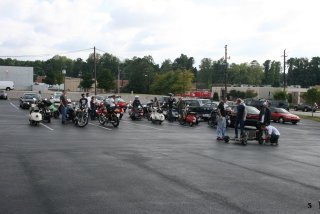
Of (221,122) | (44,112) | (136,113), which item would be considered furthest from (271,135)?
(44,112)

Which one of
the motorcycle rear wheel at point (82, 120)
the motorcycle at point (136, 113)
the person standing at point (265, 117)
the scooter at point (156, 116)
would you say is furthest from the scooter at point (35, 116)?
the person standing at point (265, 117)

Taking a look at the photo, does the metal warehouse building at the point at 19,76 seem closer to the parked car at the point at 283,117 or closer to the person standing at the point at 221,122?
the parked car at the point at 283,117

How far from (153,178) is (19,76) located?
296 feet

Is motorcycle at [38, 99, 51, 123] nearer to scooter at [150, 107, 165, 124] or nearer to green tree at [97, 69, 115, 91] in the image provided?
scooter at [150, 107, 165, 124]

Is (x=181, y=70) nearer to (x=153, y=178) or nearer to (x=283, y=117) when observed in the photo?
(x=283, y=117)

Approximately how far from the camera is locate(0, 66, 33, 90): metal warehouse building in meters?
89.2

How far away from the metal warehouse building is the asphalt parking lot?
267ft

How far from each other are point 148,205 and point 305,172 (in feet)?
16.6

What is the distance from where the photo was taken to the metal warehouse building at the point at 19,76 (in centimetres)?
8922

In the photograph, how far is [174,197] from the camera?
21.8ft

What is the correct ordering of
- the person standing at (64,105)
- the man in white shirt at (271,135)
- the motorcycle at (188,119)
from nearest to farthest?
1. the man in white shirt at (271,135)
2. the person standing at (64,105)
3. the motorcycle at (188,119)

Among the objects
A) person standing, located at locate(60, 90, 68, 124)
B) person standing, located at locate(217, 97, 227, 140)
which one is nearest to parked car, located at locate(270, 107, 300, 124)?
person standing, located at locate(217, 97, 227, 140)

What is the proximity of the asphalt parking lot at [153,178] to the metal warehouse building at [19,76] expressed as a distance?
81523 millimetres

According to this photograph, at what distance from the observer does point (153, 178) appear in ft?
26.7
